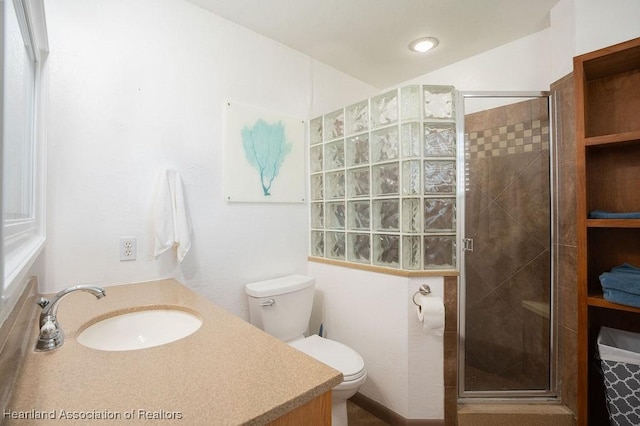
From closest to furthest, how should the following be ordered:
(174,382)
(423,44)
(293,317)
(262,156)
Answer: (174,382) < (293,317) < (262,156) < (423,44)

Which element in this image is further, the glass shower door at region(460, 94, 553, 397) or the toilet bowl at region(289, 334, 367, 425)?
the glass shower door at region(460, 94, 553, 397)

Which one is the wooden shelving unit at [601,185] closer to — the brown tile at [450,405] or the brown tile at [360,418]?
the brown tile at [450,405]

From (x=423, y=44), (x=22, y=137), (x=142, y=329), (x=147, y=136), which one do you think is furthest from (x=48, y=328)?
(x=423, y=44)

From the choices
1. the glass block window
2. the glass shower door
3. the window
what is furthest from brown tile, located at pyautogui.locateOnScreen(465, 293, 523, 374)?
the window

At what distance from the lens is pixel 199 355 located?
708 mm

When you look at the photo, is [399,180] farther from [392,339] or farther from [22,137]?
[22,137]

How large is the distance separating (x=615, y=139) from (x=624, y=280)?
60 centimetres

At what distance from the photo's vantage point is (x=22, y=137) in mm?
845

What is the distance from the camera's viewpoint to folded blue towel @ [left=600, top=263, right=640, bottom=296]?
1.16 metres

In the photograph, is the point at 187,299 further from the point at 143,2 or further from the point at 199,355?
the point at 143,2

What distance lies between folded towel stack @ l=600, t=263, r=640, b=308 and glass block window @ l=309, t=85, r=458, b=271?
600 millimetres

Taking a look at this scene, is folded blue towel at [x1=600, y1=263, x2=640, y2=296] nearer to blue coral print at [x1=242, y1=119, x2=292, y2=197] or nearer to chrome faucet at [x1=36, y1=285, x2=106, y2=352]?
blue coral print at [x1=242, y1=119, x2=292, y2=197]

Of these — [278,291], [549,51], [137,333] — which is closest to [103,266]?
[137,333]

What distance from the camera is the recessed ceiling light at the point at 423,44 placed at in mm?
1937
